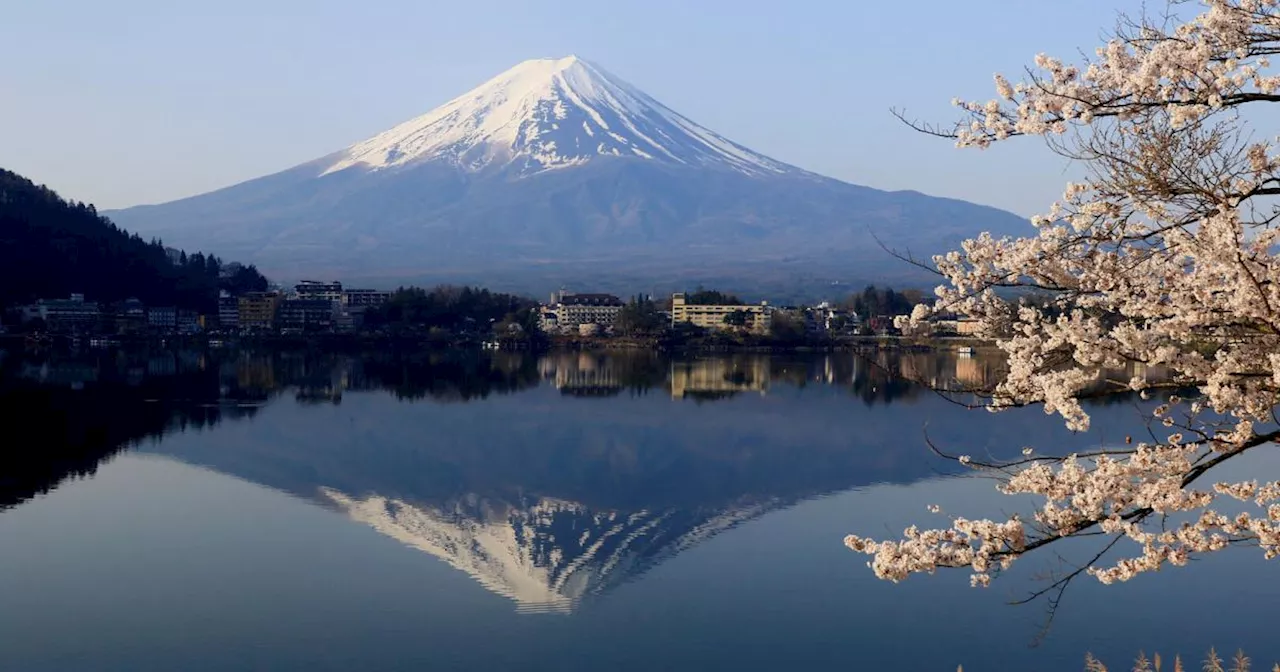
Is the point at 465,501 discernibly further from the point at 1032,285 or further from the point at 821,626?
the point at 1032,285

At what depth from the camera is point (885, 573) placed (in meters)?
3.42

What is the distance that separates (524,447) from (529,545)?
677cm

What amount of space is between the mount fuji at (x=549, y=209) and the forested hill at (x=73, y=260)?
42947 millimetres

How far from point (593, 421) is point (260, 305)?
4434cm

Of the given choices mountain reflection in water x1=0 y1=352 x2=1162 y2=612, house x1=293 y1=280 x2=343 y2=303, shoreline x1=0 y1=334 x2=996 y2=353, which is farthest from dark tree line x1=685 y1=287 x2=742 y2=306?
mountain reflection in water x1=0 y1=352 x2=1162 y2=612

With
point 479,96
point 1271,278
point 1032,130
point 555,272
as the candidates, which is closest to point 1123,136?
point 1032,130

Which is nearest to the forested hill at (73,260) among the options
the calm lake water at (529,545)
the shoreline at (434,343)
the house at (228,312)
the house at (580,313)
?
the house at (228,312)

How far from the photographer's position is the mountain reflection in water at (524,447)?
39.4ft

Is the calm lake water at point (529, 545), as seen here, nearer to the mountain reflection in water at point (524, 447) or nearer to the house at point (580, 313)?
the mountain reflection in water at point (524, 447)

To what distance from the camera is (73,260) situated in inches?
2312

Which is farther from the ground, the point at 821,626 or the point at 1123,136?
the point at 1123,136

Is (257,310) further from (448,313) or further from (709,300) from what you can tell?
(709,300)

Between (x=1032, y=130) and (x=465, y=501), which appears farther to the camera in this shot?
(x=465, y=501)

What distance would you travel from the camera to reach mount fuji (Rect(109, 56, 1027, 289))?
116125 millimetres
